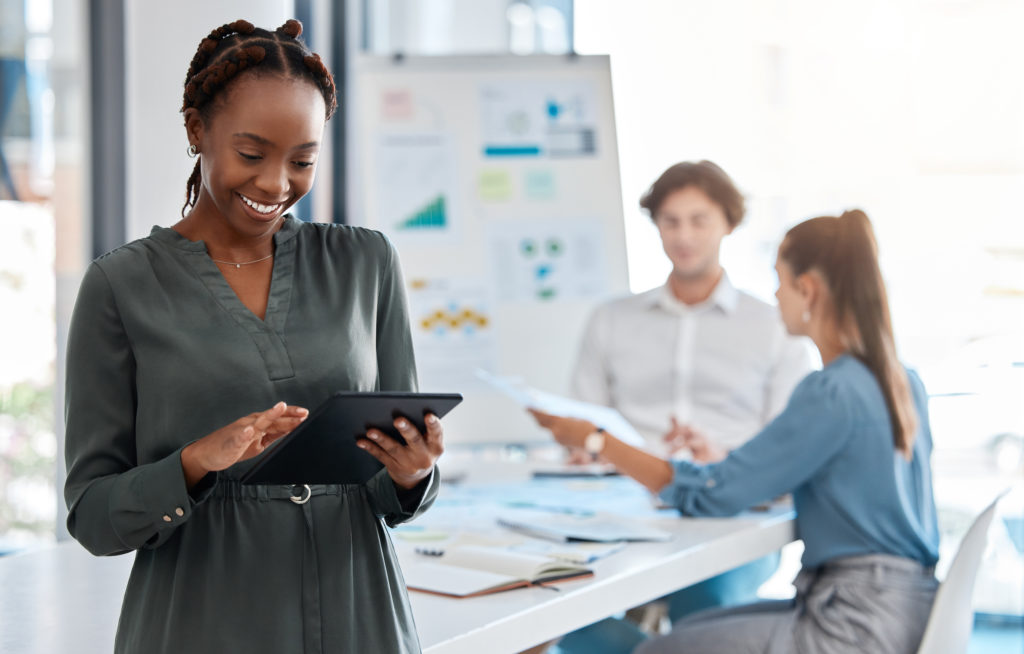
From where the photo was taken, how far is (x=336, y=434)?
1.01 metres

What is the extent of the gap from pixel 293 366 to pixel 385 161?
113 inches

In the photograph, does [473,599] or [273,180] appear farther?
[473,599]

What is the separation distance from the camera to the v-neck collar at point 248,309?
1063 mm

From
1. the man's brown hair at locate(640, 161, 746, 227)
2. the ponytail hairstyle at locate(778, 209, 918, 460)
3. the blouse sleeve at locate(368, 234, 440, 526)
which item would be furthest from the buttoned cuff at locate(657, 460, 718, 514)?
the blouse sleeve at locate(368, 234, 440, 526)

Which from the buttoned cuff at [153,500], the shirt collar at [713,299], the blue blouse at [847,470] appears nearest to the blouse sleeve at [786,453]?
the blue blouse at [847,470]

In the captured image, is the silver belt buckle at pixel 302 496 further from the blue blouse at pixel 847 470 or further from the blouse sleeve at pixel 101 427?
the blue blouse at pixel 847 470

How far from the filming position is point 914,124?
3.87 metres

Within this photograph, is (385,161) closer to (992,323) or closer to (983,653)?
(992,323)

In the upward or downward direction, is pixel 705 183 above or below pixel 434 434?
above

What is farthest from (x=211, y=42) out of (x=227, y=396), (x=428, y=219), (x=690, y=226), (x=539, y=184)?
(x=539, y=184)

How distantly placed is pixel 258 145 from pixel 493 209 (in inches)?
112

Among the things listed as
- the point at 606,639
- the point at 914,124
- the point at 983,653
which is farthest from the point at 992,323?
the point at 606,639

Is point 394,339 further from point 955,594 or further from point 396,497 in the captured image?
point 955,594

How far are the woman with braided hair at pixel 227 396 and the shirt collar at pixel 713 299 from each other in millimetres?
2194
